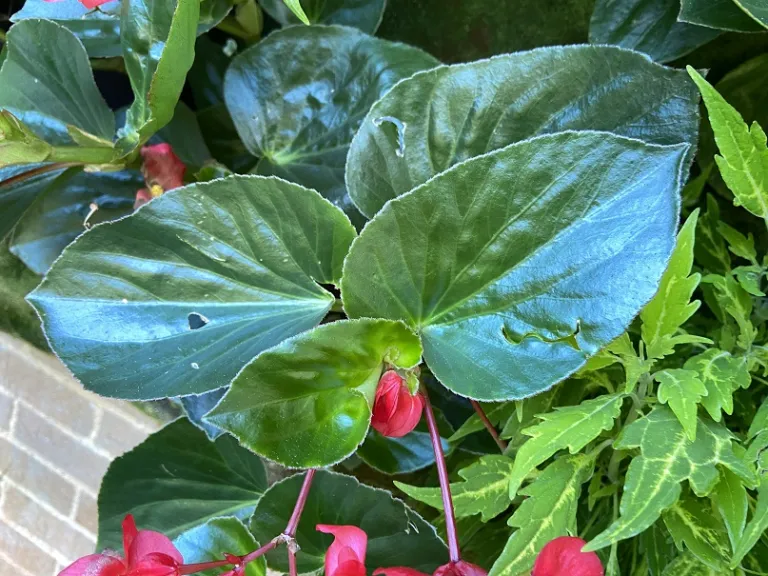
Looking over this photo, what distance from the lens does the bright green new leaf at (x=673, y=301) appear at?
1.08ft

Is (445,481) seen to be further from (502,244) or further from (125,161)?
(125,161)

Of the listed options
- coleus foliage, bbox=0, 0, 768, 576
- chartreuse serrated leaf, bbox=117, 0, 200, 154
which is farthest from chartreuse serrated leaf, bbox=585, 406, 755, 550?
chartreuse serrated leaf, bbox=117, 0, 200, 154

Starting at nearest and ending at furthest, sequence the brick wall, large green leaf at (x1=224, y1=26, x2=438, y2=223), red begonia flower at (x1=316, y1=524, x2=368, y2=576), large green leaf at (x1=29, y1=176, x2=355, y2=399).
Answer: red begonia flower at (x1=316, y1=524, x2=368, y2=576) → large green leaf at (x1=29, y1=176, x2=355, y2=399) → large green leaf at (x1=224, y1=26, x2=438, y2=223) → the brick wall

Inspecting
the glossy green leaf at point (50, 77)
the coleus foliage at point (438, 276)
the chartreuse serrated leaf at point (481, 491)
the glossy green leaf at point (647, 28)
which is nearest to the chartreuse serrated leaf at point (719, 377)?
the coleus foliage at point (438, 276)

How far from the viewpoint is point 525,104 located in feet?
1.31

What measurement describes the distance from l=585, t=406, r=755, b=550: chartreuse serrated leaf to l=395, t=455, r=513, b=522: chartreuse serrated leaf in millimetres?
87

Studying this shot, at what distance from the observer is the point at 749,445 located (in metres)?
0.34

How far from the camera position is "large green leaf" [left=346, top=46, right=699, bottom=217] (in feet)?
1.27

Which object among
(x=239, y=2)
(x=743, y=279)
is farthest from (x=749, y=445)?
(x=239, y=2)

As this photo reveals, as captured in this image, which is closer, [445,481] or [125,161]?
[445,481]

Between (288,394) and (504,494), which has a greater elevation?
(288,394)

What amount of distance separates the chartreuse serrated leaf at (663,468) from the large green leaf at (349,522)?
0.17 m

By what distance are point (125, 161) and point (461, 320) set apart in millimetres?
315

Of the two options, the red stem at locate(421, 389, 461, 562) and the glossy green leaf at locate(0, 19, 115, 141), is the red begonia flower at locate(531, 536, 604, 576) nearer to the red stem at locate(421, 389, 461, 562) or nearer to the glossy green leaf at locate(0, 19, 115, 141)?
the red stem at locate(421, 389, 461, 562)
